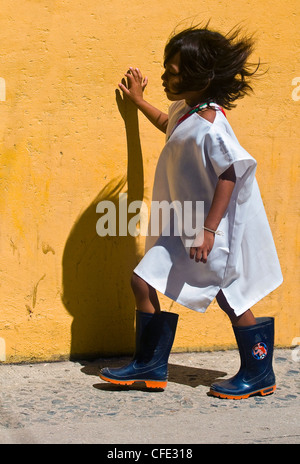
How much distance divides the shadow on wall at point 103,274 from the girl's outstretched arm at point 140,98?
0.08 m

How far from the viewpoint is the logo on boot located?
3.27 metres

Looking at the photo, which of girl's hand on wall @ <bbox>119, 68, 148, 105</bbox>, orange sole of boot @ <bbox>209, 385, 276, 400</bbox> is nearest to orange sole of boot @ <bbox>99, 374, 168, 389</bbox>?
orange sole of boot @ <bbox>209, 385, 276, 400</bbox>

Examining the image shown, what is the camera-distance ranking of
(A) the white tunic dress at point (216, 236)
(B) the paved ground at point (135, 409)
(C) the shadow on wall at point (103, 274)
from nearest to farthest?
(B) the paved ground at point (135, 409)
(A) the white tunic dress at point (216, 236)
(C) the shadow on wall at point (103, 274)

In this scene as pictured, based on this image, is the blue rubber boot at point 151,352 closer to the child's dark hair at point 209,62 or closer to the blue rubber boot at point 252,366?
the blue rubber boot at point 252,366

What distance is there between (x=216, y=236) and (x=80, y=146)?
883 mm

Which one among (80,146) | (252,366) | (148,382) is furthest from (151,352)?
(80,146)

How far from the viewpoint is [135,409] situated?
307 centimetres

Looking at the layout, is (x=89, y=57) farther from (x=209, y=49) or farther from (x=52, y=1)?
(x=209, y=49)

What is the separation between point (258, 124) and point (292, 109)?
0.22 metres

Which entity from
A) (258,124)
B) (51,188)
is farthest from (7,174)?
(258,124)

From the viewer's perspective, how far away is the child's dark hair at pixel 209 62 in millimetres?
3125

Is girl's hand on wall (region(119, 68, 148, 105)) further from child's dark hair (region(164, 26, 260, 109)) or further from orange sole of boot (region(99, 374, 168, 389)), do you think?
orange sole of boot (region(99, 374, 168, 389))

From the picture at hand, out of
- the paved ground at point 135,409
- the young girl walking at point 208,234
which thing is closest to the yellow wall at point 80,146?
the paved ground at point 135,409

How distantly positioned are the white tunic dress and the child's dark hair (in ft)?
0.45
